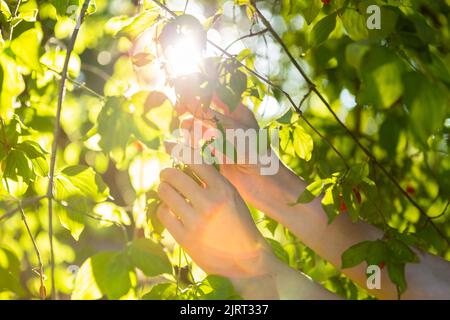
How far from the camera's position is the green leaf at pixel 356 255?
41.6 inches

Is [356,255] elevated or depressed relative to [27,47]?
depressed

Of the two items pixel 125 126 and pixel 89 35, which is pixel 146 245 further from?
pixel 89 35

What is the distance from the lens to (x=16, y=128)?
3.52ft

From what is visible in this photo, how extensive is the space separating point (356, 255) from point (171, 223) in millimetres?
300

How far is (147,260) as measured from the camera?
0.92m

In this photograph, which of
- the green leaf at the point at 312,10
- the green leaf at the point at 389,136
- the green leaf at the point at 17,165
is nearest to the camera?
the green leaf at the point at 389,136

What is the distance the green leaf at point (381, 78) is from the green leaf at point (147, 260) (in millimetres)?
422

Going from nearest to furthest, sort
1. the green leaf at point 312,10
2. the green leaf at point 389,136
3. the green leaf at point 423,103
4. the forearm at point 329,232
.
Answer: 1. the green leaf at point 423,103
2. the green leaf at point 389,136
3. the green leaf at point 312,10
4. the forearm at point 329,232

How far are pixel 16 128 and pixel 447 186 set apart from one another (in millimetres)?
1459

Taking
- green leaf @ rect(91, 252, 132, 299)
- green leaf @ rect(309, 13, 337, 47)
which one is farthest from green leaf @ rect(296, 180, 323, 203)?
green leaf @ rect(91, 252, 132, 299)

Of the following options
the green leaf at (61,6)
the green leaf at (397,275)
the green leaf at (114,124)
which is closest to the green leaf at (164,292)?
the green leaf at (114,124)

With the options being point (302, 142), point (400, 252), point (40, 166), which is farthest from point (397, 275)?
point (40, 166)

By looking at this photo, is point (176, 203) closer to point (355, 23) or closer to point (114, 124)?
point (114, 124)

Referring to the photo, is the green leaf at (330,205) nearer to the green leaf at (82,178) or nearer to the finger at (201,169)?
the finger at (201,169)
